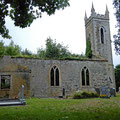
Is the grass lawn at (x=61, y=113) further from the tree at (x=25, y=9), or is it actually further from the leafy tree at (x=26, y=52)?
the leafy tree at (x=26, y=52)

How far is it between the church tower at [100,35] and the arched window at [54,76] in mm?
9679

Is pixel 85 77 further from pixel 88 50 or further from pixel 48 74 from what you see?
pixel 88 50

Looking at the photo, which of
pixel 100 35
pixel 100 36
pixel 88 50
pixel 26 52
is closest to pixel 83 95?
pixel 88 50

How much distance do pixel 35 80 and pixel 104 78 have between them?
9.96 m

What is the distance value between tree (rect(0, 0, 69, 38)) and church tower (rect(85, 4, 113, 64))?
69.3 ft

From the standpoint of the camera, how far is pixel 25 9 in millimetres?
8828

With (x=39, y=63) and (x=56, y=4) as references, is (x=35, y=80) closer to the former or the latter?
(x=39, y=63)

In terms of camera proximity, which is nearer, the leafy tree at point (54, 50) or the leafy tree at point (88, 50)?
the leafy tree at point (88, 50)

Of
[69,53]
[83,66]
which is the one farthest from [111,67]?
[69,53]

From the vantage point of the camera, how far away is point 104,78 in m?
24.0

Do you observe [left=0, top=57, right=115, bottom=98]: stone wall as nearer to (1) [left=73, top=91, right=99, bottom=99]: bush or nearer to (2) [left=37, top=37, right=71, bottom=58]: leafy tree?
(1) [left=73, top=91, right=99, bottom=99]: bush

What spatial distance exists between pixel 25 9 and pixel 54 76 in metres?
Result: 13.9

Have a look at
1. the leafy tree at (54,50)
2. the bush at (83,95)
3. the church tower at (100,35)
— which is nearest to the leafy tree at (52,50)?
the leafy tree at (54,50)

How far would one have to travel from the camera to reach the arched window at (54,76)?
21.9 metres
